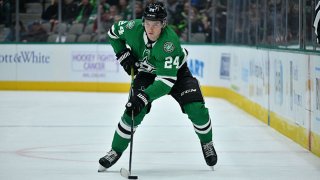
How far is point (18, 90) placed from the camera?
18453 mm

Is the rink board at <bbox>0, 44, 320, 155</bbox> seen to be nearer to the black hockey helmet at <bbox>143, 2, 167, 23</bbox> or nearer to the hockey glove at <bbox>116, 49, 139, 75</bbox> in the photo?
the hockey glove at <bbox>116, 49, 139, 75</bbox>

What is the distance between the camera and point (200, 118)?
748 cm

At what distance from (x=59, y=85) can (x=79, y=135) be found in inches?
324

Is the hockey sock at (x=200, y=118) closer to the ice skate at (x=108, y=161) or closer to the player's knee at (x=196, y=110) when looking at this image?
the player's knee at (x=196, y=110)

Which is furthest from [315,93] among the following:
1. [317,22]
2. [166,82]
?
[166,82]

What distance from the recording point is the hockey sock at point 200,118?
24.3ft

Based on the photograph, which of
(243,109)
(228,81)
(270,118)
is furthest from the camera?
(228,81)

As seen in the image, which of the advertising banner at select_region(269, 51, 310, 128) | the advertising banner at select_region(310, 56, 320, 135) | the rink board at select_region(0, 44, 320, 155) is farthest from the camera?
the rink board at select_region(0, 44, 320, 155)

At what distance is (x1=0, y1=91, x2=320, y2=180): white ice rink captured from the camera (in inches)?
294

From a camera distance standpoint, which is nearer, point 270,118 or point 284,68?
point 284,68

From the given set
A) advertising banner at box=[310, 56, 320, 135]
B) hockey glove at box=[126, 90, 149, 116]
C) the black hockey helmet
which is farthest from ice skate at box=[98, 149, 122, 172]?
advertising banner at box=[310, 56, 320, 135]

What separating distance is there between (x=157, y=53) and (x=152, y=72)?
15.3 inches

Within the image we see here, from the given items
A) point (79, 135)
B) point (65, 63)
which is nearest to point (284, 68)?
point (79, 135)

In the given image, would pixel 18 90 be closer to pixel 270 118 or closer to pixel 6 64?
pixel 6 64
